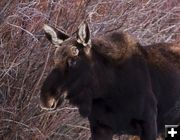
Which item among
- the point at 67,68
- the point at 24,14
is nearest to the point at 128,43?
the point at 67,68

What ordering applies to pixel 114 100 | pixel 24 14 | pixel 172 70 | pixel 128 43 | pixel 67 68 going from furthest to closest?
pixel 24 14, pixel 172 70, pixel 128 43, pixel 114 100, pixel 67 68

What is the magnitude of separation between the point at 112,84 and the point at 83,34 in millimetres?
652

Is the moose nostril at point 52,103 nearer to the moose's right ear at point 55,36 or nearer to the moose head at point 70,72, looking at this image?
the moose head at point 70,72

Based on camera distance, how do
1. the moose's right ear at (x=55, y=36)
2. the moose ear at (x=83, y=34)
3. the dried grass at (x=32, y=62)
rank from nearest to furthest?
1. the moose ear at (x=83, y=34)
2. the moose's right ear at (x=55, y=36)
3. the dried grass at (x=32, y=62)

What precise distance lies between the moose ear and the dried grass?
197 cm

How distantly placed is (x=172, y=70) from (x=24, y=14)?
2.18 metres

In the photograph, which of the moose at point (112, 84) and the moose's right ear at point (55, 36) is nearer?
the moose at point (112, 84)

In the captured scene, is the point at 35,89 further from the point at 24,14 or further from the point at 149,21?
the point at 149,21

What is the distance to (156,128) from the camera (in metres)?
6.07

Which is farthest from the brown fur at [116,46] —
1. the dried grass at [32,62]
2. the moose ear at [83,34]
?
the dried grass at [32,62]

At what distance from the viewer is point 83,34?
5.57 meters

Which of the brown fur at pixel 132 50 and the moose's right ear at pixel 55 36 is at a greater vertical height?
the moose's right ear at pixel 55 36

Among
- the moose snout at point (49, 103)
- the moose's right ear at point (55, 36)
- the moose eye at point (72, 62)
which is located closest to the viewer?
the moose snout at point (49, 103)

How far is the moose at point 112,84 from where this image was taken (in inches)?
212
